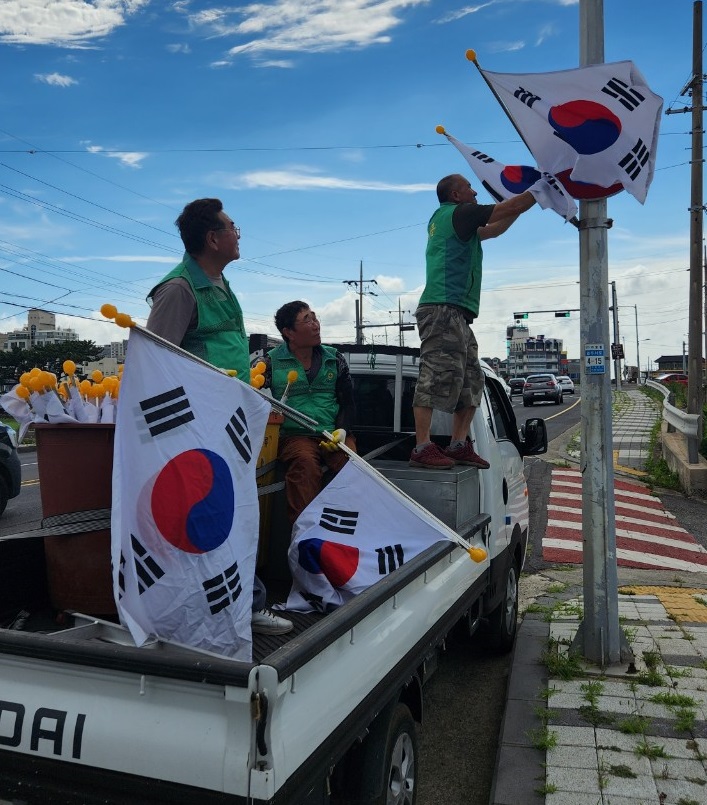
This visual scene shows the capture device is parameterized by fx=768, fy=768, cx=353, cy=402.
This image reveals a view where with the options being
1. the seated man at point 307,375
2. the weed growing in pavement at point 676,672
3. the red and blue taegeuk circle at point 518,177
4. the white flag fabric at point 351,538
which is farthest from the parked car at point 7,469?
the weed growing in pavement at point 676,672

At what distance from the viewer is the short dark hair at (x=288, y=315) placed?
425cm

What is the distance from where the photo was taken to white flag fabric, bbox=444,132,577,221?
178 inches

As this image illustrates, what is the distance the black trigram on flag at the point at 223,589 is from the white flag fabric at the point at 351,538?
646 millimetres

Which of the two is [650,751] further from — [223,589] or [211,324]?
[211,324]

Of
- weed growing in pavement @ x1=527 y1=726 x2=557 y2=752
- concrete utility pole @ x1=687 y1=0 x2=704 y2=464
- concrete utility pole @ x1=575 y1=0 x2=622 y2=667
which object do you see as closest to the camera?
weed growing in pavement @ x1=527 y1=726 x2=557 y2=752

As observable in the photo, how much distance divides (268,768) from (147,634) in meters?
0.69

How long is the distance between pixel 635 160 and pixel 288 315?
2291 mm

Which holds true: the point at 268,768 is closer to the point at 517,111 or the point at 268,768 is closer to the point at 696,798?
the point at 696,798

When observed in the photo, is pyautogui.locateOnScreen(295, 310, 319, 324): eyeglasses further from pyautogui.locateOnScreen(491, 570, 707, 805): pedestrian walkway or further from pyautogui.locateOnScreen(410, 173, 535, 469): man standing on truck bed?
pyautogui.locateOnScreen(491, 570, 707, 805): pedestrian walkway

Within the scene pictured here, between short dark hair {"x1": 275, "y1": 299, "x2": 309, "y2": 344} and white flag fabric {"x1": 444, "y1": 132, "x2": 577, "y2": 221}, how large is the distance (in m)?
1.53

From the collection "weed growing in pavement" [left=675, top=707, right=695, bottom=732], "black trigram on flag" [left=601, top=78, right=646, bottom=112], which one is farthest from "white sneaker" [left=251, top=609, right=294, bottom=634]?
"black trigram on flag" [left=601, top=78, right=646, bottom=112]

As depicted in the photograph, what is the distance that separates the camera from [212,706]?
6.17ft

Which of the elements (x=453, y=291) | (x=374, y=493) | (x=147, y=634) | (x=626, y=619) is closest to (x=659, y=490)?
(x=626, y=619)

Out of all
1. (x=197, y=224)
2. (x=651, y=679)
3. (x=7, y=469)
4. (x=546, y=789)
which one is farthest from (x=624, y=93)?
(x=7, y=469)
